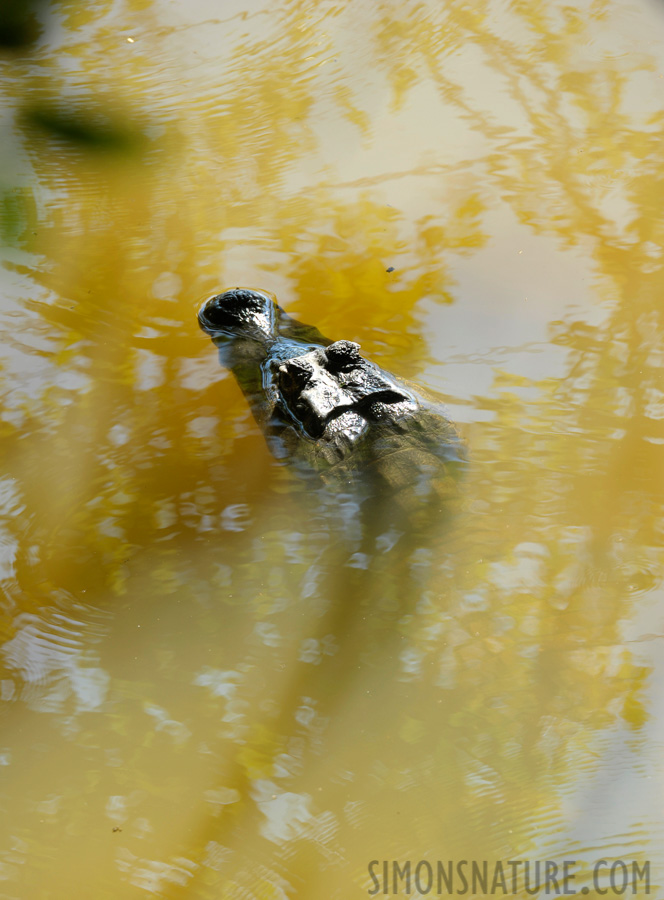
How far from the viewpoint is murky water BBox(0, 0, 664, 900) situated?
1.71m

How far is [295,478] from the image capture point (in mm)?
2434

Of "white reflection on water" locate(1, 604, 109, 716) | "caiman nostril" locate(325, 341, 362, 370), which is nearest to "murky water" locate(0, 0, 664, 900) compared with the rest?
"white reflection on water" locate(1, 604, 109, 716)

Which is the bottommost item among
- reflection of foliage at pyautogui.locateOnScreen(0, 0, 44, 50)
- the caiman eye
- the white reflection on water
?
the white reflection on water

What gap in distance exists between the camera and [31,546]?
226cm

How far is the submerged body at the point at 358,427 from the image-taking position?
2.35 m

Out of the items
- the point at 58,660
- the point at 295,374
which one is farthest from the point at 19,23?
the point at 58,660

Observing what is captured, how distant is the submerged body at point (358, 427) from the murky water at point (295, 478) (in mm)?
107

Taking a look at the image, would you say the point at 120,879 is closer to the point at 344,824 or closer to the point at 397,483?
the point at 344,824

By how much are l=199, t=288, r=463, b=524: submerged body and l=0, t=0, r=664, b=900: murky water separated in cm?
11

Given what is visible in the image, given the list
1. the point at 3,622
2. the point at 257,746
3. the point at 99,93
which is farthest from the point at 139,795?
the point at 99,93

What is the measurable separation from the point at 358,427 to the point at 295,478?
0.28m

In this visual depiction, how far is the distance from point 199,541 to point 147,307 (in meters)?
1.20

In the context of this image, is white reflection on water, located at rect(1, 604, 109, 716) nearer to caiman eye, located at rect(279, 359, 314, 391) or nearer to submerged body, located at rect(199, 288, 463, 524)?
submerged body, located at rect(199, 288, 463, 524)

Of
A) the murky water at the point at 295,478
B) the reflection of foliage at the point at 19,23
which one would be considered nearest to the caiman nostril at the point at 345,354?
the murky water at the point at 295,478
